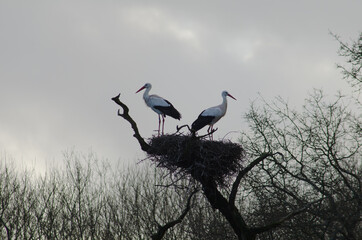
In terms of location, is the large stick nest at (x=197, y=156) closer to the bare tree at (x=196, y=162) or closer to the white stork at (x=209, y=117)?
the bare tree at (x=196, y=162)

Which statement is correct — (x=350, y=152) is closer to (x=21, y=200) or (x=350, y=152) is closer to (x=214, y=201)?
(x=214, y=201)

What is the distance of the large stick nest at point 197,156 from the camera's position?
362 inches

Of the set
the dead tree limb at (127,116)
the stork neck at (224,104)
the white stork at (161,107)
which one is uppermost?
the white stork at (161,107)

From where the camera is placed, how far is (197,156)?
938cm

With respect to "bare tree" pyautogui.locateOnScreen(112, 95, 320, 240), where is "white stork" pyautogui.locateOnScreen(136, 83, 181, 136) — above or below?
above

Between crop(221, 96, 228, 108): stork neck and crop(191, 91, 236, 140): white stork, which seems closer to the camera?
crop(191, 91, 236, 140): white stork

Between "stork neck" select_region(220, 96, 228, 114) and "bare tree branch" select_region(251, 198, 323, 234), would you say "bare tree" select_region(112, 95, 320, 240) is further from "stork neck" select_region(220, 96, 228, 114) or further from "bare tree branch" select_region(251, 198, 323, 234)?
"stork neck" select_region(220, 96, 228, 114)

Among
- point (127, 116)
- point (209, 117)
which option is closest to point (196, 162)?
point (127, 116)

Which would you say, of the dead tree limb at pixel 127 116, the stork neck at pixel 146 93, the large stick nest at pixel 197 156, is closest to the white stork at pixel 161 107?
A: the stork neck at pixel 146 93

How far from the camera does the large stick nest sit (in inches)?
362

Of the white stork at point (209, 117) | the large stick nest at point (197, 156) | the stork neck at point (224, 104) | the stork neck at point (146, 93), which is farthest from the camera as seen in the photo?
the stork neck at point (146, 93)

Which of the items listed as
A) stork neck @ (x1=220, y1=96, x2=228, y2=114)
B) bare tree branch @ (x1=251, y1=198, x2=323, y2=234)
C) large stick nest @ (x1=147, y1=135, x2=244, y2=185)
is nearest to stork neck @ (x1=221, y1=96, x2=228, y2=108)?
stork neck @ (x1=220, y1=96, x2=228, y2=114)

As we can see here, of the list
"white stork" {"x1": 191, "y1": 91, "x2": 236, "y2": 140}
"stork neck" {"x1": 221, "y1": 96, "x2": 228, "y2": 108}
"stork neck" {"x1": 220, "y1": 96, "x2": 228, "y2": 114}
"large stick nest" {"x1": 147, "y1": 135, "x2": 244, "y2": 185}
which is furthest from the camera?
"stork neck" {"x1": 221, "y1": 96, "x2": 228, "y2": 108}

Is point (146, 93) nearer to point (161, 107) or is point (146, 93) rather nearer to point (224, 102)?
point (161, 107)
